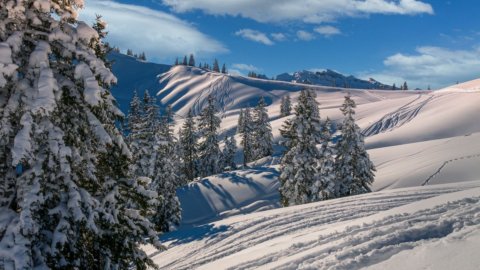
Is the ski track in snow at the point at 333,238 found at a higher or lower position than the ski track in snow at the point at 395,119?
lower

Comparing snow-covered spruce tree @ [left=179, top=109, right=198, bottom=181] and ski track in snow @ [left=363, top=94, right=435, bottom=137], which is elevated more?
ski track in snow @ [left=363, top=94, right=435, bottom=137]

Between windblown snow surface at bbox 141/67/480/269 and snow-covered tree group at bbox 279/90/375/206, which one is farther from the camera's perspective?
snow-covered tree group at bbox 279/90/375/206

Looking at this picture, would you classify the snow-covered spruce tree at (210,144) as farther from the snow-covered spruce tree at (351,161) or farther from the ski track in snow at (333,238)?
the ski track in snow at (333,238)

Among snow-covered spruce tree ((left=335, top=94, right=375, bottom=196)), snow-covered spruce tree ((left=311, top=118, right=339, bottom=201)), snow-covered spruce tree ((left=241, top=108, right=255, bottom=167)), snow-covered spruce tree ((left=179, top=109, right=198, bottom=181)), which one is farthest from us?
snow-covered spruce tree ((left=241, top=108, right=255, bottom=167))

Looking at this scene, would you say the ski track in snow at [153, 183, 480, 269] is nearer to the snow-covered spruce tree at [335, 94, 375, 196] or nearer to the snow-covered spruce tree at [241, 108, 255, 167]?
the snow-covered spruce tree at [335, 94, 375, 196]

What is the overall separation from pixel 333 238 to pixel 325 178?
26.5 meters

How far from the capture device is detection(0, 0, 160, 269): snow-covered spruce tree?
7672mm

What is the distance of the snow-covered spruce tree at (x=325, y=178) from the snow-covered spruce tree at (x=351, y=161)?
1.05 m

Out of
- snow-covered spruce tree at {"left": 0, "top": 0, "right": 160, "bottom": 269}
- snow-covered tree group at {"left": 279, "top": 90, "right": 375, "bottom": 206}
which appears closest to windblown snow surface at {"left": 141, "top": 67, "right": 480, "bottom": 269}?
snow-covered spruce tree at {"left": 0, "top": 0, "right": 160, "bottom": 269}

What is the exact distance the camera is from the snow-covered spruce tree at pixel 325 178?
3600cm

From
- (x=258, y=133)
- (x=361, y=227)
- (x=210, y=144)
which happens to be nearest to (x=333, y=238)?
(x=361, y=227)

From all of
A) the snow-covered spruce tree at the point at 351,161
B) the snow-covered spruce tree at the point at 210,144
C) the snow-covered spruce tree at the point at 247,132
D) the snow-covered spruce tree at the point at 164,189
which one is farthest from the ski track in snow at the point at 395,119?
the snow-covered spruce tree at the point at 164,189

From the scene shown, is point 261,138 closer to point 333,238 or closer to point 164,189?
point 164,189

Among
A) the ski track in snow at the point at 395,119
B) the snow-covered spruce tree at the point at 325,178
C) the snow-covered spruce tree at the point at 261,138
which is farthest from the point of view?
the ski track in snow at the point at 395,119
